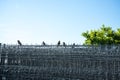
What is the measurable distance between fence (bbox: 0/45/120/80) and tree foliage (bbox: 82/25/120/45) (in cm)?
1225

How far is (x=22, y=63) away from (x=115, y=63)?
6231mm

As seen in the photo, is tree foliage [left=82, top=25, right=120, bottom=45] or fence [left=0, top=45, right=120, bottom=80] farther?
tree foliage [left=82, top=25, right=120, bottom=45]

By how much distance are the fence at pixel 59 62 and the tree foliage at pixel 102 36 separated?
482 inches

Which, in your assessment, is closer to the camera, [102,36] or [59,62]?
[59,62]

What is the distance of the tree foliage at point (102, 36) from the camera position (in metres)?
26.0

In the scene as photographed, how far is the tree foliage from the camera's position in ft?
85.5

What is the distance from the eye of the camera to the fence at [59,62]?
1345cm

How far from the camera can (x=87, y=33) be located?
2712cm

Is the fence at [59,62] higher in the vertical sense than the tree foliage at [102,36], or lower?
lower

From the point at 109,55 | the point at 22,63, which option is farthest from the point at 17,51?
the point at 109,55

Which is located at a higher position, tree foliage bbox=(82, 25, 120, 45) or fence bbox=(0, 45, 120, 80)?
tree foliage bbox=(82, 25, 120, 45)

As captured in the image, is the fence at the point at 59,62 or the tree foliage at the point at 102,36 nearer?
the fence at the point at 59,62

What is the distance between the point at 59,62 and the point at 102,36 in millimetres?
13078

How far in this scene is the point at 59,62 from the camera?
47.6 feet
